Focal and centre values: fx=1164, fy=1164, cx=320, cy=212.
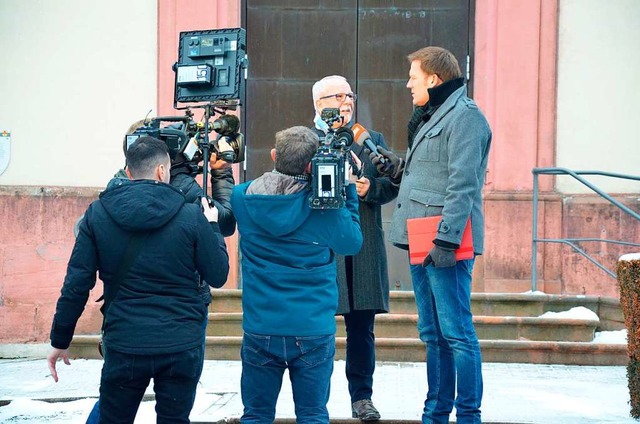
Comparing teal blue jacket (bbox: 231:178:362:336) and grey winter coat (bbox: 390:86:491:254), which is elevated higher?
grey winter coat (bbox: 390:86:491:254)

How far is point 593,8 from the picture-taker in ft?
33.4

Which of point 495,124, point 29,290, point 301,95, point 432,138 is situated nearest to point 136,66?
point 301,95

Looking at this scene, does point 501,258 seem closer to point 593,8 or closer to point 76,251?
point 593,8

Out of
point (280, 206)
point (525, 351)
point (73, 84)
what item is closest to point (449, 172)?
point (280, 206)

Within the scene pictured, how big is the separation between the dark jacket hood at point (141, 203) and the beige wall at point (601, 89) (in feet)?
19.6

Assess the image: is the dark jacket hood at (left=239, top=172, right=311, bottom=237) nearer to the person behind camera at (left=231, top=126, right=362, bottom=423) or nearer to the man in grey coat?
the person behind camera at (left=231, top=126, right=362, bottom=423)

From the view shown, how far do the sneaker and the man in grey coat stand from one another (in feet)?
1.46

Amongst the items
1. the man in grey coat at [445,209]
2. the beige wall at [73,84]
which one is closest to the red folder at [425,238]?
the man in grey coat at [445,209]

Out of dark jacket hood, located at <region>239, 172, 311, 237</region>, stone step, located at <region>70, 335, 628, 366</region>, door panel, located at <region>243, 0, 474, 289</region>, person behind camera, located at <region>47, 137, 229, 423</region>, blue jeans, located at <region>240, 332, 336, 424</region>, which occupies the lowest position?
stone step, located at <region>70, 335, 628, 366</region>

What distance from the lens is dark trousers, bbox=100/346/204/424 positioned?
15.7 feet

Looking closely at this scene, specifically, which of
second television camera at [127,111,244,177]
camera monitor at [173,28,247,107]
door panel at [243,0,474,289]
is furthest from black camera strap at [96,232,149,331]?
door panel at [243,0,474,289]

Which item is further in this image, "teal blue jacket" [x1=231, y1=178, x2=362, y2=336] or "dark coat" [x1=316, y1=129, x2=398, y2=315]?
"dark coat" [x1=316, y1=129, x2=398, y2=315]

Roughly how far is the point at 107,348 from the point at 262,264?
0.81m

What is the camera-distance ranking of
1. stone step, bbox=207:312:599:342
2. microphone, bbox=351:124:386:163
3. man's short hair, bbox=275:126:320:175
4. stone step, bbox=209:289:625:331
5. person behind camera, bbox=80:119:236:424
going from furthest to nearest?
stone step, bbox=209:289:625:331 → stone step, bbox=207:312:599:342 → microphone, bbox=351:124:386:163 → person behind camera, bbox=80:119:236:424 → man's short hair, bbox=275:126:320:175
